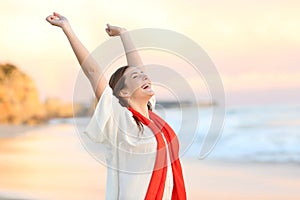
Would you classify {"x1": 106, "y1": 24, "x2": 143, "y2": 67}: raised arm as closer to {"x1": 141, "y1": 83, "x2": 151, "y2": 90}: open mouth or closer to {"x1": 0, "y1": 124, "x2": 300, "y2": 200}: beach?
{"x1": 141, "y1": 83, "x2": 151, "y2": 90}: open mouth

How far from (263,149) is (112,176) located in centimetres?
430

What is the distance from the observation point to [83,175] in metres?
4.60

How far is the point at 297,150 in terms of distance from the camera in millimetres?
5914

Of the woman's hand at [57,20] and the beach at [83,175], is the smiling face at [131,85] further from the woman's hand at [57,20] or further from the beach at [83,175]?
the beach at [83,175]

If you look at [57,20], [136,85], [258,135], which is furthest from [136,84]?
[258,135]

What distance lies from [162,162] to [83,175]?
112 inches

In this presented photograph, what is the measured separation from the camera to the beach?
4.04m

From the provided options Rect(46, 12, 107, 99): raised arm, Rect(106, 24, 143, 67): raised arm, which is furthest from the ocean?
Rect(46, 12, 107, 99): raised arm

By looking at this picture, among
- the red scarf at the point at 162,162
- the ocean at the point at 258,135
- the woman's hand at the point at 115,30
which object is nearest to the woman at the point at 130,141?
the red scarf at the point at 162,162

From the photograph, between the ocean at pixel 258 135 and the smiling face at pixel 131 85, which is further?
the ocean at pixel 258 135

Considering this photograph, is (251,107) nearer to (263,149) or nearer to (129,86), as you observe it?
(263,149)

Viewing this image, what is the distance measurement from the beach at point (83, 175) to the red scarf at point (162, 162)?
2.03 m

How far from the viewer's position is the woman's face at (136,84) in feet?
5.98

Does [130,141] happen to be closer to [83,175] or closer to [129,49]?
[129,49]
